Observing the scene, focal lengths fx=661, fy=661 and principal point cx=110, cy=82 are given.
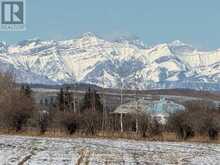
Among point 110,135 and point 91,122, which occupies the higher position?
point 91,122

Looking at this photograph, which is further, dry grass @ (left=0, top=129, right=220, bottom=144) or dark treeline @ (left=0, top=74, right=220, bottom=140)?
dark treeline @ (left=0, top=74, right=220, bottom=140)

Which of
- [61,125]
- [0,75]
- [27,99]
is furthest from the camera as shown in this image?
[0,75]

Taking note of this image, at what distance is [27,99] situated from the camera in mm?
65938

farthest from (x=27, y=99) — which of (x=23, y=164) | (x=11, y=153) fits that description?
(x=23, y=164)

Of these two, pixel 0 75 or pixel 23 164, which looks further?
pixel 0 75

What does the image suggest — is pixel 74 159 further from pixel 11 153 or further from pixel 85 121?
pixel 85 121

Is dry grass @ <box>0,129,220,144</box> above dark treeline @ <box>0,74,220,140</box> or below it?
below

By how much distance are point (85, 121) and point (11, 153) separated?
3107cm

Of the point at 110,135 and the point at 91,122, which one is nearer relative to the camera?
the point at 110,135

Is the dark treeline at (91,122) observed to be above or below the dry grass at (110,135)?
above

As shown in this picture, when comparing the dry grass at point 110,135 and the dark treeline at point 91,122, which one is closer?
the dry grass at point 110,135

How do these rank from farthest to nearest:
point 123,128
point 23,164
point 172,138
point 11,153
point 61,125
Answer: point 123,128 < point 61,125 < point 172,138 < point 11,153 < point 23,164

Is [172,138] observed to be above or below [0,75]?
below

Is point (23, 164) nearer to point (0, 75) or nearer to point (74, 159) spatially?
point (74, 159)
